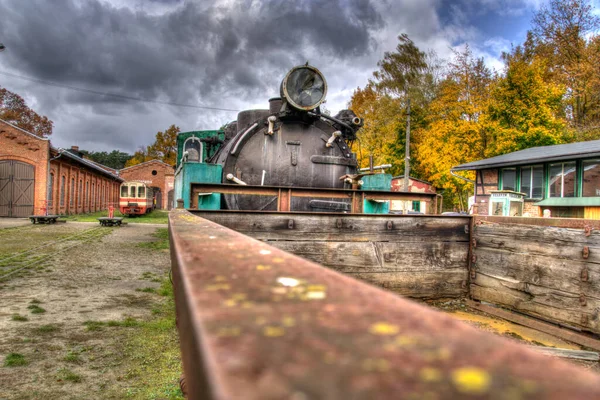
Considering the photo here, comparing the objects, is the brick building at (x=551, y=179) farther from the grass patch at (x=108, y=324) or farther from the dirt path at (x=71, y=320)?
the grass patch at (x=108, y=324)

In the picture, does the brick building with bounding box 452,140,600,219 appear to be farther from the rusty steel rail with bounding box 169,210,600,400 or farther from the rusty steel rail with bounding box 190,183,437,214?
the rusty steel rail with bounding box 169,210,600,400

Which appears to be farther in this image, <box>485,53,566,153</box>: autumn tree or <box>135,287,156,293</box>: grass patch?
<box>485,53,566,153</box>: autumn tree

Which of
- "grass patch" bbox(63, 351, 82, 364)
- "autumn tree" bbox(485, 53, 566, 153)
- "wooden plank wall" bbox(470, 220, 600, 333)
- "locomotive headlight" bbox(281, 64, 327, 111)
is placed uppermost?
"autumn tree" bbox(485, 53, 566, 153)

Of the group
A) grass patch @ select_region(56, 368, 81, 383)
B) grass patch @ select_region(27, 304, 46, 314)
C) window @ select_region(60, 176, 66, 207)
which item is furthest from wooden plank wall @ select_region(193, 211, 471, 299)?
window @ select_region(60, 176, 66, 207)

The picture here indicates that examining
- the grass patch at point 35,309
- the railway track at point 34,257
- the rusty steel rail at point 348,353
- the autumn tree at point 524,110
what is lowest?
the grass patch at point 35,309

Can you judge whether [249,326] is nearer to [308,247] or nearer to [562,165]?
[308,247]

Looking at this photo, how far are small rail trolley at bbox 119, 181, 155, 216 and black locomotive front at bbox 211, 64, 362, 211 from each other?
2494 cm

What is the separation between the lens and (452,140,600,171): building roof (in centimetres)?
1652

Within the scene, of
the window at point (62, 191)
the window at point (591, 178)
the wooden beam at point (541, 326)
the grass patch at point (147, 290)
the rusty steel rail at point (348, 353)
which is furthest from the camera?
the window at point (62, 191)

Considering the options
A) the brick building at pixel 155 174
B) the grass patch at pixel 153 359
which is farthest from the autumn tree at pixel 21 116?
the grass patch at pixel 153 359

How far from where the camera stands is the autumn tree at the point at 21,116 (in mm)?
46531

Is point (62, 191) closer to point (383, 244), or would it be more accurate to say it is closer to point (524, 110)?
point (383, 244)

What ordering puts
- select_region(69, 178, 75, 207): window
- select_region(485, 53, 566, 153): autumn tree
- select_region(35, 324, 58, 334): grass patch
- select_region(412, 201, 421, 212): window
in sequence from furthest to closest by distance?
select_region(69, 178, 75, 207): window < select_region(412, 201, 421, 212): window < select_region(485, 53, 566, 153): autumn tree < select_region(35, 324, 58, 334): grass patch

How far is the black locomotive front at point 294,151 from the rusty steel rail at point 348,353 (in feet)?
19.7
